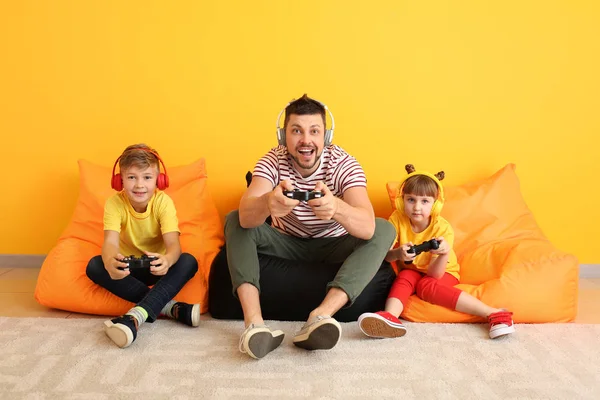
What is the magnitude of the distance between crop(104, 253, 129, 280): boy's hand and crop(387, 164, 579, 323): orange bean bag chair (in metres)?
1.20

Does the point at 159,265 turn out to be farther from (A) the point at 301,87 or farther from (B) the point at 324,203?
(A) the point at 301,87

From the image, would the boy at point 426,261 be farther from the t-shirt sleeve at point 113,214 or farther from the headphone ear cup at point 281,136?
the t-shirt sleeve at point 113,214

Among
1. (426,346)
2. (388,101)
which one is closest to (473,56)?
(388,101)

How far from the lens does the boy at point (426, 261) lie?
7.70 feet

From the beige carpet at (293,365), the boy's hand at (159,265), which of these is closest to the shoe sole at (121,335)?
the beige carpet at (293,365)

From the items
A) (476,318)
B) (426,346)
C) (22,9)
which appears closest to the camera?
(426,346)

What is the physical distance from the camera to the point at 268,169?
2385 mm

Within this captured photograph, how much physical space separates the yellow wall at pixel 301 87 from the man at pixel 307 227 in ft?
2.38

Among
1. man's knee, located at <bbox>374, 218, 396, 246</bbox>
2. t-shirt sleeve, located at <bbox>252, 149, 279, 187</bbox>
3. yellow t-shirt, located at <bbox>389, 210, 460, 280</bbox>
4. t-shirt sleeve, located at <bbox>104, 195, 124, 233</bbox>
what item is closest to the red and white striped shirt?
t-shirt sleeve, located at <bbox>252, 149, 279, 187</bbox>

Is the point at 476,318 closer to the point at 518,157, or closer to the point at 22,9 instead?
the point at 518,157

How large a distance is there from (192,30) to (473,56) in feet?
5.09

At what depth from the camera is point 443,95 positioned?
3119 millimetres

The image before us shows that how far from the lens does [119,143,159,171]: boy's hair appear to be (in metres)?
2.36

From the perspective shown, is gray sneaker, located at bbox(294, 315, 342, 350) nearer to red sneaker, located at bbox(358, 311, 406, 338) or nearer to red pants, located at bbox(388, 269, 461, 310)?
red sneaker, located at bbox(358, 311, 406, 338)
